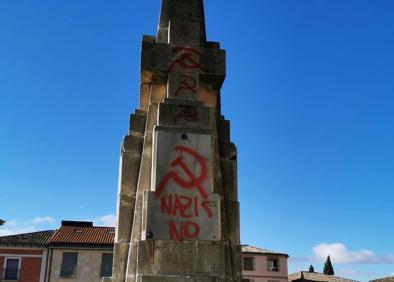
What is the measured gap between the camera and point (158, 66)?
19.7ft

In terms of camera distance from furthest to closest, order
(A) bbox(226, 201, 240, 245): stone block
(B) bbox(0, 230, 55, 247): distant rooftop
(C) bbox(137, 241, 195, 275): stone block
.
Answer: (B) bbox(0, 230, 55, 247): distant rooftop, (A) bbox(226, 201, 240, 245): stone block, (C) bbox(137, 241, 195, 275): stone block

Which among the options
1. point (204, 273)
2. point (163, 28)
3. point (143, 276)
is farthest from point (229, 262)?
point (163, 28)

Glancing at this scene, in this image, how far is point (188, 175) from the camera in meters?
5.43

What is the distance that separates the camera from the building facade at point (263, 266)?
55.3m

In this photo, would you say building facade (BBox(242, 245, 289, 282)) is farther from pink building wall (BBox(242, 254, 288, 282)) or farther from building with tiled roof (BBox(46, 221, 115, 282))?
building with tiled roof (BBox(46, 221, 115, 282))

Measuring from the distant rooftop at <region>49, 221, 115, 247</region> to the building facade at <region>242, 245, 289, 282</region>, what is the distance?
62.6ft

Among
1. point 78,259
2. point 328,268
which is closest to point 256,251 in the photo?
point 78,259

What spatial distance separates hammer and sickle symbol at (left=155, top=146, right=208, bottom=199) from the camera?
535cm

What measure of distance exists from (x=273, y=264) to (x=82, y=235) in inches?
1038

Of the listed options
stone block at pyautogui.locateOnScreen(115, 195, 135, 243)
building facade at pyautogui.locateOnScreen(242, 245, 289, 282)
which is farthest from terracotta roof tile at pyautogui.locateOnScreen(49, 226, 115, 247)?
stone block at pyautogui.locateOnScreen(115, 195, 135, 243)

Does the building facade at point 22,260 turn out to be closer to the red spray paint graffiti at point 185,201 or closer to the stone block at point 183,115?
the stone block at point 183,115

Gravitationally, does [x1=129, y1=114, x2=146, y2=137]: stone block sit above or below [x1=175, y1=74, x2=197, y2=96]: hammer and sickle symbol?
below

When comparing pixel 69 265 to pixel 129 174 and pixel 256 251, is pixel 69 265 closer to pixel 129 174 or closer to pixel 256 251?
pixel 256 251

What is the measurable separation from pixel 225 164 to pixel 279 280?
54151 mm
